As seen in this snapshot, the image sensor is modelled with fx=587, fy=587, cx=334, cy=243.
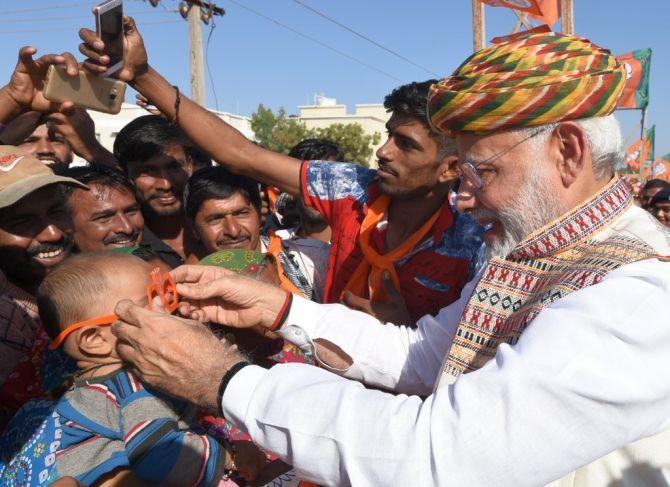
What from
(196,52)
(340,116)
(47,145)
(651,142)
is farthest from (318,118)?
(47,145)

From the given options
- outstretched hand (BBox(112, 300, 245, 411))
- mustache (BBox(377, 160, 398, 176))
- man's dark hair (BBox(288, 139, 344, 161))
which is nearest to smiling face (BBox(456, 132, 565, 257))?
outstretched hand (BBox(112, 300, 245, 411))

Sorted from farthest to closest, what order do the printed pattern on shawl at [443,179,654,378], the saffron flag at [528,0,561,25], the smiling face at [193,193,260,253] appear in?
the saffron flag at [528,0,561,25] → the smiling face at [193,193,260,253] → the printed pattern on shawl at [443,179,654,378]

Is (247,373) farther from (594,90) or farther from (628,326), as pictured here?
(594,90)

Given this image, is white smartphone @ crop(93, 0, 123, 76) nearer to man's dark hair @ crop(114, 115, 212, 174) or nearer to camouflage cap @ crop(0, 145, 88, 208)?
camouflage cap @ crop(0, 145, 88, 208)

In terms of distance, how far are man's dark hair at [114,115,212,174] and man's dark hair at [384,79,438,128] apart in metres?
1.34

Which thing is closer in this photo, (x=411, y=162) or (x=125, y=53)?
(x=125, y=53)

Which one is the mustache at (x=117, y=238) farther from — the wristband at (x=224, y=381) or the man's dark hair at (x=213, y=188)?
the wristband at (x=224, y=381)

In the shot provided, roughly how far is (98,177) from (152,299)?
1.48 meters

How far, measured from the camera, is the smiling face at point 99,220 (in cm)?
327

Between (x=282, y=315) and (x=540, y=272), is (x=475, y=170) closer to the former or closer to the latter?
(x=540, y=272)

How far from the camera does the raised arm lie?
116 inches

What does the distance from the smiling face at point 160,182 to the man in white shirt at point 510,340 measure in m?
1.54

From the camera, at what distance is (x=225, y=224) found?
11.4ft

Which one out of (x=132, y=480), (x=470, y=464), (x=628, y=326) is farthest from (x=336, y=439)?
(x=132, y=480)
